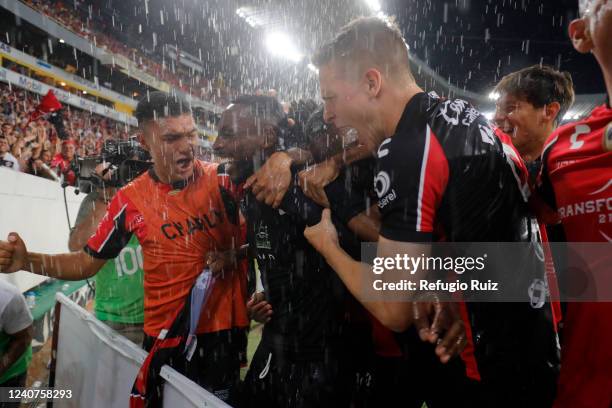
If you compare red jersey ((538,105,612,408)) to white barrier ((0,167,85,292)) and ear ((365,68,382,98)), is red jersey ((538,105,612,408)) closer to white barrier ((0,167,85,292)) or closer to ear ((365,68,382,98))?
ear ((365,68,382,98))

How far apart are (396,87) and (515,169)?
48 centimetres

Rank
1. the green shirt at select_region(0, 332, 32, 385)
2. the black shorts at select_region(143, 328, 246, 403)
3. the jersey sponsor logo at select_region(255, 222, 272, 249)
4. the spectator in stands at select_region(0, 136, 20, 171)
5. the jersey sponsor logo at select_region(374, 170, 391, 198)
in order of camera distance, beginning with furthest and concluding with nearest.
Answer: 1. the spectator in stands at select_region(0, 136, 20, 171)
2. the green shirt at select_region(0, 332, 32, 385)
3. the black shorts at select_region(143, 328, 246, 403)
4. the jersey sponsor logo at select_region(255, 222, 272, 249)
5. the jersey sponsor logo at select_region(374, 170, 391, 198)

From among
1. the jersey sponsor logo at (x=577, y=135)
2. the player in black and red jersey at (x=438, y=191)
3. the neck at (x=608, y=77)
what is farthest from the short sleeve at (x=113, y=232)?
the neck at (x=608, y=77)

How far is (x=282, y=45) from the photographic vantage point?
1788cm

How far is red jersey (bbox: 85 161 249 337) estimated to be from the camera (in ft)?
8.02

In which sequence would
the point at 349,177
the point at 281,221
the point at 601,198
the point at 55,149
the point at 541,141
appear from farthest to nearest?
1. the point at 55,149
2. the point at 541,141
3. the point at 281,221
4. the point at 349,177
5. the point at 601,198

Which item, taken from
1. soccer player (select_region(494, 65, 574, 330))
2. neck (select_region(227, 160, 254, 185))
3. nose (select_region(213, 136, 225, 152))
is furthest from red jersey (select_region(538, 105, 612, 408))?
nose (select_region(213, 136, 225, 152))

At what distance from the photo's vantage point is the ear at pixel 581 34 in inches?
44.9

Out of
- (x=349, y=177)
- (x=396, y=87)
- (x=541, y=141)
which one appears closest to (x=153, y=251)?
(x=349, y=177)

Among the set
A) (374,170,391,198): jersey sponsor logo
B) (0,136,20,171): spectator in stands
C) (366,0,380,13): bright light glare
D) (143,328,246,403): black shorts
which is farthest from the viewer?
(366,0,380,13): bright light glare

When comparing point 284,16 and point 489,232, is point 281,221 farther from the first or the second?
point 284,16

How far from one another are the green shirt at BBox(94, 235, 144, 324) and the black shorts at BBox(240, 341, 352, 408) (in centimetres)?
159

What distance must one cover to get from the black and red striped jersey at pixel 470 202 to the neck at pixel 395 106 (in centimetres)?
3

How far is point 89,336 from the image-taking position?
2.47 meters
